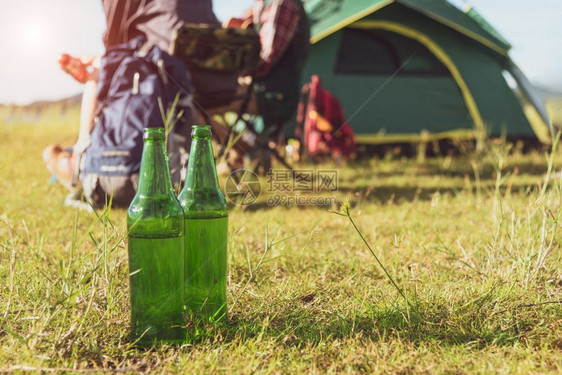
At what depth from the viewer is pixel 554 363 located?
4.64 feet

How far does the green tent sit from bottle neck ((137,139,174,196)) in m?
4.44

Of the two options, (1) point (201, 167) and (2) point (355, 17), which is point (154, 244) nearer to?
(1) point (201, 167)

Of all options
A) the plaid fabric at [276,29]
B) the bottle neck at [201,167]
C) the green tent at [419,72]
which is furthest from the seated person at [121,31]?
the green tent at [419,72]

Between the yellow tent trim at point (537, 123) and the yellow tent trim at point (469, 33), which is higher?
the yellow tent trim at point (469, 33)

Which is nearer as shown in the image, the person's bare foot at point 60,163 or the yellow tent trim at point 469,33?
the person's bare foot at point 60,163

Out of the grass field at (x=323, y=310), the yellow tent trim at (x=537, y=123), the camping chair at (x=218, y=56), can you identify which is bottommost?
the grass field at (x=323, y=310)

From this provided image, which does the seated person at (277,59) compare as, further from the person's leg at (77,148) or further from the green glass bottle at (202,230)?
the green glass bottle at (202,230)

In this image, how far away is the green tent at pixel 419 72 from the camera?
5773mm

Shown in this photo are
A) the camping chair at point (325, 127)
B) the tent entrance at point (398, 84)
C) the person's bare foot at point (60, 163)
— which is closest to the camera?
the person's bare foot at point (60, 163)

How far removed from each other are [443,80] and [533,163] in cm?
136

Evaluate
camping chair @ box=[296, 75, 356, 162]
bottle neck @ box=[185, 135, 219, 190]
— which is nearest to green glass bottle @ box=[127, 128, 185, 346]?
bottle neck @ box=[185, 135, 219, 190]

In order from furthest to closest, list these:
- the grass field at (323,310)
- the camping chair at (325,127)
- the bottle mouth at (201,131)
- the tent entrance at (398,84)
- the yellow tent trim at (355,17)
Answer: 1. the tent entrance at (398,84)
2. the yellow tent trim at (355,17)
3. the camping chair at (325,127)
4. the bottle mouth at (201,131)
5. the grass field at (323,310)

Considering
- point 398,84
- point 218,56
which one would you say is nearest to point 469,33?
point 398,84

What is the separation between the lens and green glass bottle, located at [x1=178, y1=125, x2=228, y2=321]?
60.5 inches
